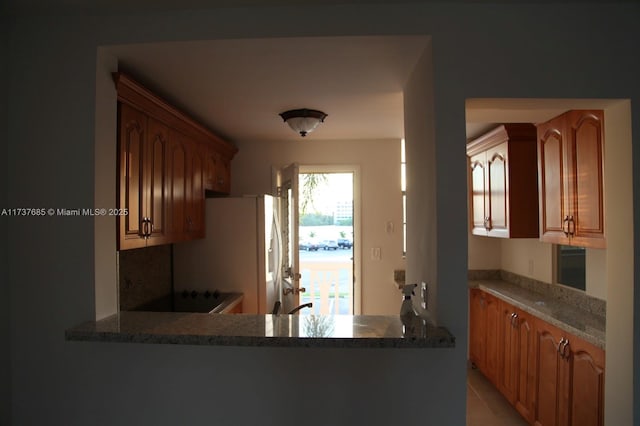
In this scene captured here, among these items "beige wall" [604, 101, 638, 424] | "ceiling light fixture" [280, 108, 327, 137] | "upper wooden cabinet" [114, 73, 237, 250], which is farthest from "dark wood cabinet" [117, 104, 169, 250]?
"beige wall" [604, 101, 638, 424]

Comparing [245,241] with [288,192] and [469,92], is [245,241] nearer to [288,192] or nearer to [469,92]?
[288,192]

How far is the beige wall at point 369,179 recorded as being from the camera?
342 cm

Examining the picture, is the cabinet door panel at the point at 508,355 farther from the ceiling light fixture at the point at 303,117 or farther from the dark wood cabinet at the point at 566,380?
the ceiling light fixture at the point at 303,117

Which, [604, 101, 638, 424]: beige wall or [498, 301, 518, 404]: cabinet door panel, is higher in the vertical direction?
[604, 101, 638, 424]: beige wall

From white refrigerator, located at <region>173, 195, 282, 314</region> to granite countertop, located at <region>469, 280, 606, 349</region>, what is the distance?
1960mm

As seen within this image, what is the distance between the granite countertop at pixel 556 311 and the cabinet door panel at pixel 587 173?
48 cm

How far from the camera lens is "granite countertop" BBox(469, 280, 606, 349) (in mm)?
1900

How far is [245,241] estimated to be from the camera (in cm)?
285

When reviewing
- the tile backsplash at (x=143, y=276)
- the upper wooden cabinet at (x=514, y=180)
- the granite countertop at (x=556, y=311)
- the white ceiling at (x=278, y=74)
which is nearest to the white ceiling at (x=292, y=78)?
the white ceiling at (x=278, y=74)

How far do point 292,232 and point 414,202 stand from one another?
1.72m

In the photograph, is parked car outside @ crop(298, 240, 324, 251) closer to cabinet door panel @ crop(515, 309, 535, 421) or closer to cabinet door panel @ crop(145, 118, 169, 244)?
cabinet door panel @ crop(515, 309, 535, 421)

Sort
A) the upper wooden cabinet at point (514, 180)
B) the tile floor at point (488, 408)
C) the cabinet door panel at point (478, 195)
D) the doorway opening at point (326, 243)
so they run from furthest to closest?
the doorway opening at point (326, 243) → the cabinet door panel at point (478, 195) → the upper wooden cabinet at point (514, 180) → the tile floor at point (488, 408)

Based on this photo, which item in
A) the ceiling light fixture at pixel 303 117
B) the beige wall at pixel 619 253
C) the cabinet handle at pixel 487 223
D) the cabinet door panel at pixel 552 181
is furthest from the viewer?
the cabinet handle at pixel 487 223

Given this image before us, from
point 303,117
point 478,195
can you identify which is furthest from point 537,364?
point 303,117
